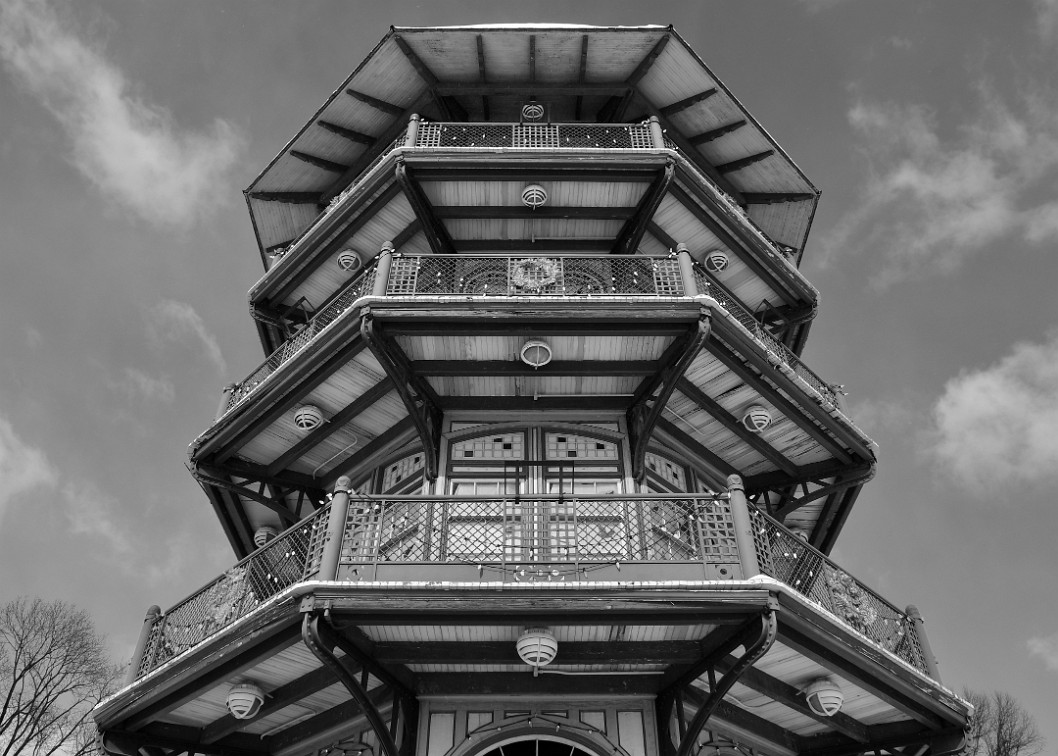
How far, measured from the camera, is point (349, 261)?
2020 cm

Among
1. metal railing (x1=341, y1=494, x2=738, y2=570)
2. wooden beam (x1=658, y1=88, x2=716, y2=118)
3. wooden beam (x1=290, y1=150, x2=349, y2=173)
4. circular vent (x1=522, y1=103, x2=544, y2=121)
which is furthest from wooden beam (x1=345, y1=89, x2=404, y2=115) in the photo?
metal railing (x1=341, y1=494, x2=738, y2=570)

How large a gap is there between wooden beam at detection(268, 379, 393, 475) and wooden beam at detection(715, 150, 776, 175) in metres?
11.3

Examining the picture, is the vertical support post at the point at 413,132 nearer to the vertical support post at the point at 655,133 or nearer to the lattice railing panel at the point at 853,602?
the vertical support post at the point at 655,133

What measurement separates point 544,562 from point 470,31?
44.0 ft

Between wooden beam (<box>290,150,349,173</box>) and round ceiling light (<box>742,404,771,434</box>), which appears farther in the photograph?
wooden beam (<box>290,150,349,173</box>)

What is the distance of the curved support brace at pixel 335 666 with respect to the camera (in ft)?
36.9

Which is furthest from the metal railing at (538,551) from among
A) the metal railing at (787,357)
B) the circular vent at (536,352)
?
the metal railing at (787,357)

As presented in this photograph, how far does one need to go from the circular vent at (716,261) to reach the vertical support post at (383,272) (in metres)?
7.50

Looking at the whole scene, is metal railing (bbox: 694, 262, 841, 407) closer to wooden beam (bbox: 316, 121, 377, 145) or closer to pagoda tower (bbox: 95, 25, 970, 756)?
pagoda tower (bbox: 95, 25, 970, 756)

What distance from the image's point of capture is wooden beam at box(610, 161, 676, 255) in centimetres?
1812

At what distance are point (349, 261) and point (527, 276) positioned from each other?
5.69 m

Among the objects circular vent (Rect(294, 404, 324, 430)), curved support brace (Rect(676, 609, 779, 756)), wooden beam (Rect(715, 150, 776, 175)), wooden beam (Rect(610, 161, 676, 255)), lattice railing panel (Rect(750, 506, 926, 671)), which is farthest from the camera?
wooden beam (Rect(715, 150, 776, 175))

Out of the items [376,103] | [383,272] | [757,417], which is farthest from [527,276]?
[376,103]

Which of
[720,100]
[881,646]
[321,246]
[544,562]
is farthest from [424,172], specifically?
[881,646]
